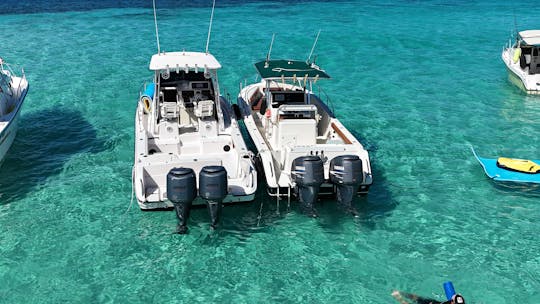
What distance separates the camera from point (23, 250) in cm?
930

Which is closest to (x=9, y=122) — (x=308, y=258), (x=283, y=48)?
(x=308, y=258)

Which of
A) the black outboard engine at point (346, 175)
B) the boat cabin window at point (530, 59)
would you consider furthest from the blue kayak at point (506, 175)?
the boat cabin window at point (530, 59)

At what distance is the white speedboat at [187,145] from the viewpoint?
920cm

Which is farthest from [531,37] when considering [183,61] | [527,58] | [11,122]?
[11,122]

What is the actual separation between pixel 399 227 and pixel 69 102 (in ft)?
41.8

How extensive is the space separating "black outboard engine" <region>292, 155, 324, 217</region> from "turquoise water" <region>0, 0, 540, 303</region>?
660mm

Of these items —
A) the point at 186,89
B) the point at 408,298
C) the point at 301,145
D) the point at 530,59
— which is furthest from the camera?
the point at 530,59

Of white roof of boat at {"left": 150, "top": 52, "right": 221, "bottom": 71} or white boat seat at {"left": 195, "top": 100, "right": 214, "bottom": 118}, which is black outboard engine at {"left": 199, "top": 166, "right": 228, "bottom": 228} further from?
white roof of boat at {"left": 150, "top": 52, "right": 221, "bottom": 71}

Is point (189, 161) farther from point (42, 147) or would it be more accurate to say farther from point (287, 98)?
point (42, 147)

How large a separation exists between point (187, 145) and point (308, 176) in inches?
148

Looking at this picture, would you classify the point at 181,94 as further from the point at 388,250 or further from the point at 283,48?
the point at 283,48

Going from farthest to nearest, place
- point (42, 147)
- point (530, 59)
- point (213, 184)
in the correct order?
1. point (530, 59)
2. point (42, 147)
3. point (213, 184)

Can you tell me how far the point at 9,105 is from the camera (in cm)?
1348

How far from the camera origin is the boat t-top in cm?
920
